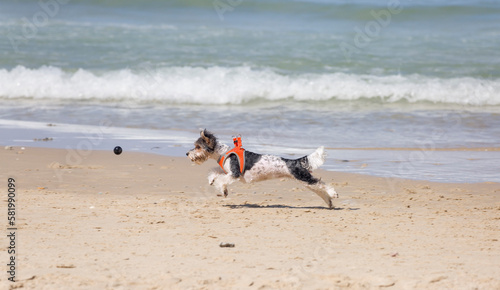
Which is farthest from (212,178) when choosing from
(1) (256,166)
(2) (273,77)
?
(2) (273,77)

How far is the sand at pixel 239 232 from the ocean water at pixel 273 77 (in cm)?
170

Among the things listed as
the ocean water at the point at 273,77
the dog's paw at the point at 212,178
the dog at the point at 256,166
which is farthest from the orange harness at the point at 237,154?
the ocean water at the point at 273,77

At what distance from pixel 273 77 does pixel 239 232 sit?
47.9 ft

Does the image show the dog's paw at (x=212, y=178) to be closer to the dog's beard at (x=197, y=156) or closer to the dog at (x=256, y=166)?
the dog at (x=256, y=166)

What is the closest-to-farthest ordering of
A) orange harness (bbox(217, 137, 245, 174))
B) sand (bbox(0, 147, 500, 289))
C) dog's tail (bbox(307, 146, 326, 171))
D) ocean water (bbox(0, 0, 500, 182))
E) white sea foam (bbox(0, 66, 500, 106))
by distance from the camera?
sand (bbox(0, 147, 500, 289)) → dog's tail (bbox(307, 146, 326, 171)) → orange harness (bbox(217, 137, 245, 174)) → ocean water (bbox(0, 0, 500, 182)) → white sea foam (bbox(0, 66, 500, 106))

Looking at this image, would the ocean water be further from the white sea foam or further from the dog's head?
the dog's head

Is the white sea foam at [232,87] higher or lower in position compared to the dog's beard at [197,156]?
higher

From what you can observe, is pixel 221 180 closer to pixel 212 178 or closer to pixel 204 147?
pixel 212 178

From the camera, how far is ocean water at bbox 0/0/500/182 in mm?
12234

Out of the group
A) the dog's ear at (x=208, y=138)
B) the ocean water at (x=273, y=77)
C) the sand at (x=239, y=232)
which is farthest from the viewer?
the ocean water at (x=273, y=77)

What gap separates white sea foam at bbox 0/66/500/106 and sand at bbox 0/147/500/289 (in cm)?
914

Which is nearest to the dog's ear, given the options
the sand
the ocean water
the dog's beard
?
the dog's beard

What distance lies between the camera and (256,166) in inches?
304

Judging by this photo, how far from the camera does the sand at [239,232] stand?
16.1ft
